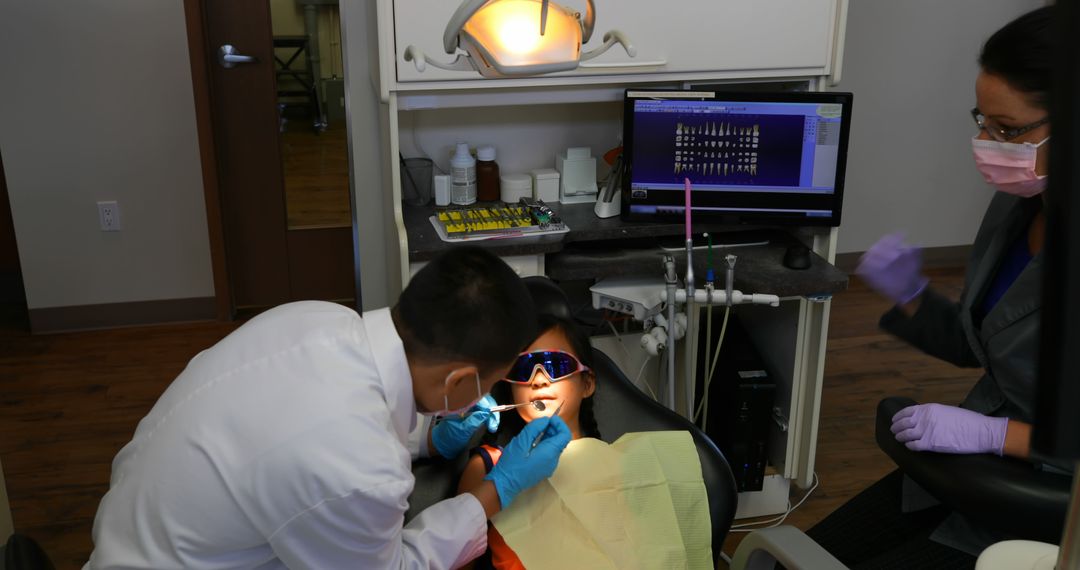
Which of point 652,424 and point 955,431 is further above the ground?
point 955,431

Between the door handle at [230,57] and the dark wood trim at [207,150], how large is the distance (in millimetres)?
46

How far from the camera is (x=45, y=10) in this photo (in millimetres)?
3266

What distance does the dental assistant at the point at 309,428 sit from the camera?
1184mm

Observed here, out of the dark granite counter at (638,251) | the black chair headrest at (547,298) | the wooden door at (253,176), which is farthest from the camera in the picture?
the wooden door at (253,176)

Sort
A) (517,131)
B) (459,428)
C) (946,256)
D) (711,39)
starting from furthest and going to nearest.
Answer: (946,256) → (517,131) → (711,39) → (459,428)

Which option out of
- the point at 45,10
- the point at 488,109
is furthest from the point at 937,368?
the point at 45,10

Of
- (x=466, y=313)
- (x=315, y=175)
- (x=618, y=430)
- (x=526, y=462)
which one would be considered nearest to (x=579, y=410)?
(x=618, y=430)

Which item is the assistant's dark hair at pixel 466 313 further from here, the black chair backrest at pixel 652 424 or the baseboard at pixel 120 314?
the baseboard at pixel 120 314

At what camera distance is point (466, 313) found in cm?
127

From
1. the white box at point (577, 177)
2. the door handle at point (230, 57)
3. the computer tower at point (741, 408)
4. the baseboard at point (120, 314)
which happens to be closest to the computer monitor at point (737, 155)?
the white box at point (577, 177)

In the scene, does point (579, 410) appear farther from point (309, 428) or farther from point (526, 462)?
point (309, 428)

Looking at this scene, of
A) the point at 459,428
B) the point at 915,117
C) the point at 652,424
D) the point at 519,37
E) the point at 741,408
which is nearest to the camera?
the point at 519,37

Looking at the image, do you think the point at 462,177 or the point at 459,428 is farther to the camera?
the point at 462,177

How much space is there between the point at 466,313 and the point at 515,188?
1.38 m
